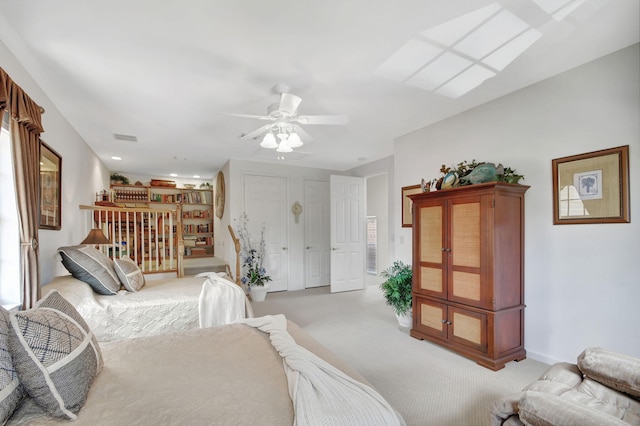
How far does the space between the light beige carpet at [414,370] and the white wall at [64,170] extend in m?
2.74

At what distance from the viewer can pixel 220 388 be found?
1.22 meters

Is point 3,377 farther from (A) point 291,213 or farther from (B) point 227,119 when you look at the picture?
(A) point 291,213

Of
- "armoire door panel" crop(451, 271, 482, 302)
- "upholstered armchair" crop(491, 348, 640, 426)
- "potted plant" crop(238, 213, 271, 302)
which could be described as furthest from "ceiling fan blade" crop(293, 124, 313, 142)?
"potted plant" crop(238, 213, 271, 302)

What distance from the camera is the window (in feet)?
6.78

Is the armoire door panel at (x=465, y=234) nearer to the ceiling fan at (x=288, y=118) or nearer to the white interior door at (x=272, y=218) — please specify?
the ceiling fan at (x=288, y=118)

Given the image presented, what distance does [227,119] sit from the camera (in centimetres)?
347

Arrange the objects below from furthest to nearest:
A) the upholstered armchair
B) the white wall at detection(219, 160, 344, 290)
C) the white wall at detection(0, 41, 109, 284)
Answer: the white wall at detection(219, 160, 344, 290) < the white wall at detection(0, 41, 109, 284) < the upholstered armchair

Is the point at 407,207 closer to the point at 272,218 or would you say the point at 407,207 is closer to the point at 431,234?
the point at 431,234

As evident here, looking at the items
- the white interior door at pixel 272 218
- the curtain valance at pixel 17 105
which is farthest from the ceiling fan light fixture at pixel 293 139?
the white interior door at pixel 272 218

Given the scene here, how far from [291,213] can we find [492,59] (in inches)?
169

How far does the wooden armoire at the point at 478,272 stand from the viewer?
2627mm

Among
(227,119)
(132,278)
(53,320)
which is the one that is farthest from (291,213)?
(53,320)

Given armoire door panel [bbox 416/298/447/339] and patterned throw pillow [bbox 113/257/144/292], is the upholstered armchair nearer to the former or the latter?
armoire door panel [bbox 416/298/447/339]

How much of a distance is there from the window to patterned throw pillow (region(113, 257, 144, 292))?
801 mm
